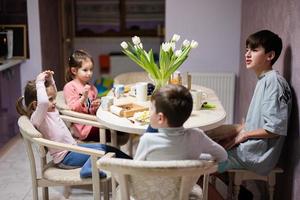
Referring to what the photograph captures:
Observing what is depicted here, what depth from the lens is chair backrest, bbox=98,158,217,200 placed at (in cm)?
167

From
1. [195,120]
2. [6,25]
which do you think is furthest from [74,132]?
[6,25]

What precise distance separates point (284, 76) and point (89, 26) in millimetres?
4239

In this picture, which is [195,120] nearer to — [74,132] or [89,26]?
[74,132]

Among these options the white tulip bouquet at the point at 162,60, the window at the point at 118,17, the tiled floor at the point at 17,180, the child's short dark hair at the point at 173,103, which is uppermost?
the window at the point at 118,17

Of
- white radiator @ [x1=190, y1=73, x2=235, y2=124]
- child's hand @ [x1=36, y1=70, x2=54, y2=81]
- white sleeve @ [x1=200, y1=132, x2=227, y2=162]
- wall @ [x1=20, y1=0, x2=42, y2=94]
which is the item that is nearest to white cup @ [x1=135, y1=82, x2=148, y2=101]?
child's hand @ [x1=36, y1=70, x2=54, y2=81]

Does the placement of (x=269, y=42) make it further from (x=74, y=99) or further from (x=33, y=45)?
(x=33, y=45)

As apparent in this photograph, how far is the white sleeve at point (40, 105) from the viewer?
7.64 ft

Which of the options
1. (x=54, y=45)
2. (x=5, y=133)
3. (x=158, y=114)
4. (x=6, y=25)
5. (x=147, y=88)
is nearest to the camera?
(x=158, y=114)

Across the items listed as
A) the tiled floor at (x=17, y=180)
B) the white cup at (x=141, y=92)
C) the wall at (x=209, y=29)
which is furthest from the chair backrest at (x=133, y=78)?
the tiled floor at (x=17, y=180)

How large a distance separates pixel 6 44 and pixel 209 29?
85.3 inches

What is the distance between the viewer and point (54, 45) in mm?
5094

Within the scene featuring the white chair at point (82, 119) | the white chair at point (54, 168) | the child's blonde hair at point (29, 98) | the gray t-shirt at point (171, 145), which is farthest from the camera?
the white chair at point (82, 119)

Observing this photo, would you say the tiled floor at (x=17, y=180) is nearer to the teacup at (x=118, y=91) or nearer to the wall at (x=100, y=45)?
the teacup at (x=118, y=91)

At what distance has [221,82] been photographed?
4.42m
